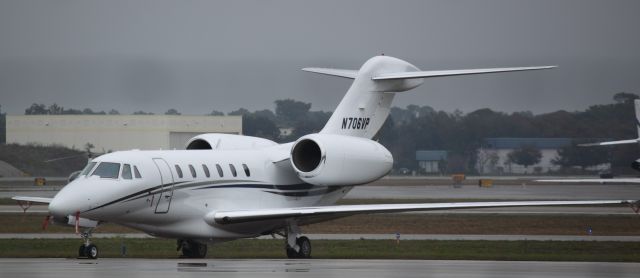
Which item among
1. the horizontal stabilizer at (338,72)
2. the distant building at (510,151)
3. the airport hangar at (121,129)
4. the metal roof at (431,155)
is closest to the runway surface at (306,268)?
the horizontal stabilizer at (338,72)

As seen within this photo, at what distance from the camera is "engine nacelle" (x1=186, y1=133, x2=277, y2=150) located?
3259 cm

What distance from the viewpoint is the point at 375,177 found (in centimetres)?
3228

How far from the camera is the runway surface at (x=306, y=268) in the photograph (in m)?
21.5

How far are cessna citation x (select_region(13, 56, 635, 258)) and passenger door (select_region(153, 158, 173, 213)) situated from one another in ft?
0.08

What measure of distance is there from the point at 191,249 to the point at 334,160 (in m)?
4.30

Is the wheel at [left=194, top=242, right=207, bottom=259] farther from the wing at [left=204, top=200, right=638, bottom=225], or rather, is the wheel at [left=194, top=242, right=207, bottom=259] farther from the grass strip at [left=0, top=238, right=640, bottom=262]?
the wing at [left=204, top=200, right=638, bottom=225]

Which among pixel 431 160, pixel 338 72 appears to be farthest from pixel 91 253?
pixel 431 160

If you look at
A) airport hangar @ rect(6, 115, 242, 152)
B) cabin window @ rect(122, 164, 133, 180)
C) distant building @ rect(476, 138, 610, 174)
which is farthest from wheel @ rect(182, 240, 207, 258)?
distant building @ rect(476, 138, 610, 174)

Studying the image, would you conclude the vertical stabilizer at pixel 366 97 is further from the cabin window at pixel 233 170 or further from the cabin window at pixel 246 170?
the cabin window at pixel 233 170

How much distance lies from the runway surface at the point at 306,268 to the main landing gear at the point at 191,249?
2.85m

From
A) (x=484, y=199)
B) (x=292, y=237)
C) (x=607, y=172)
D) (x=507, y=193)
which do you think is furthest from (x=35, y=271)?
(x=607, y=172)

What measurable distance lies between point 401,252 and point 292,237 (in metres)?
2.94

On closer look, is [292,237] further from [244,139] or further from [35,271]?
[35,271]

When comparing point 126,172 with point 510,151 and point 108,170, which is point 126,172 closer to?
point 108,170
